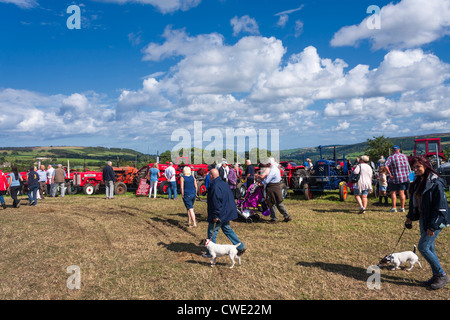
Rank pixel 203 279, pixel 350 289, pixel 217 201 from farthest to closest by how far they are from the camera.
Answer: pixel 217 201 < pixel 203 279 < pixel 350 289

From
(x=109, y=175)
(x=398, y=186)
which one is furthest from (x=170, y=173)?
(x=398, y=186)

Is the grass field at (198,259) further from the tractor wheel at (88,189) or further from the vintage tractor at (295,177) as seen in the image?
the tractor wheel at (88,189)

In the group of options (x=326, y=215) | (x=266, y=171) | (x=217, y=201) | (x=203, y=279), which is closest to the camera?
(x=203, y=279)

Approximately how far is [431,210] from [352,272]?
1.50 meters

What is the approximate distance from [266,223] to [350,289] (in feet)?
14.8

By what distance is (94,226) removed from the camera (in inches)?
351

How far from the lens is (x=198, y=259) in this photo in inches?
231

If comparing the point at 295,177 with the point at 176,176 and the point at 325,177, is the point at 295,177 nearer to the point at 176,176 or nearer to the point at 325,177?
the point at 325,177

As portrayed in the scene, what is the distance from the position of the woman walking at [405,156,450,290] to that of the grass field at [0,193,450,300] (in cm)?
25

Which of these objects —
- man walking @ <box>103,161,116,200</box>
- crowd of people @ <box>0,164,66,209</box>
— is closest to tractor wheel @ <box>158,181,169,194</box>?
man walking @ <box>103,161,116,200</box>

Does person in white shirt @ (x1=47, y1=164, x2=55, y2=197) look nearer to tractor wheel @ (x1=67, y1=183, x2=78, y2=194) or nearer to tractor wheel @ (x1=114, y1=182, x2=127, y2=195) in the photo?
tractor wheel @ (x1=67, y1=183, x2=78, y2=194)
